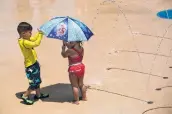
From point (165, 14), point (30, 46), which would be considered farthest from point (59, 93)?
point (165, 14)

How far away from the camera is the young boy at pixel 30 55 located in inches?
252

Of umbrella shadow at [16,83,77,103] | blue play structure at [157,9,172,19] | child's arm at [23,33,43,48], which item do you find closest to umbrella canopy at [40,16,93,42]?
child's arm at [23,33,43,48]

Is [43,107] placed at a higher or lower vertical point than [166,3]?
lower

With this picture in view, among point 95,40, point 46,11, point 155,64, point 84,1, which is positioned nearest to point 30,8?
point 46,11

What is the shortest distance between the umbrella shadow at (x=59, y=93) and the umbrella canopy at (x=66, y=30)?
1.34m

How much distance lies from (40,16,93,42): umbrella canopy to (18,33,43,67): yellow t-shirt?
0.18m

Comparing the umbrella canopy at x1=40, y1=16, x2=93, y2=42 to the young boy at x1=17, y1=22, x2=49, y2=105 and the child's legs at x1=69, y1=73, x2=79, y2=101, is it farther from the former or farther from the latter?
the child's legs at x1=69, y1=73, x2=79, y2=101

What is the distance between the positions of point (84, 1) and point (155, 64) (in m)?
7.37

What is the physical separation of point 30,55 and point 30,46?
26 centimetres

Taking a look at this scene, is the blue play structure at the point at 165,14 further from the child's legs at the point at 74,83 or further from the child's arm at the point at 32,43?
the child's arm at the point at 32,43

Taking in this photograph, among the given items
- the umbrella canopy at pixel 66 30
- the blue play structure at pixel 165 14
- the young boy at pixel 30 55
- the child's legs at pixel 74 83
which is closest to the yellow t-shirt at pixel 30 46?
the young boy at pixel 30 55

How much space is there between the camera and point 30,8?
14406 millimetres

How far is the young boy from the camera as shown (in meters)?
6.40

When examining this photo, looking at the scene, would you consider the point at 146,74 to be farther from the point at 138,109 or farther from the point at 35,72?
the point at 35,72
